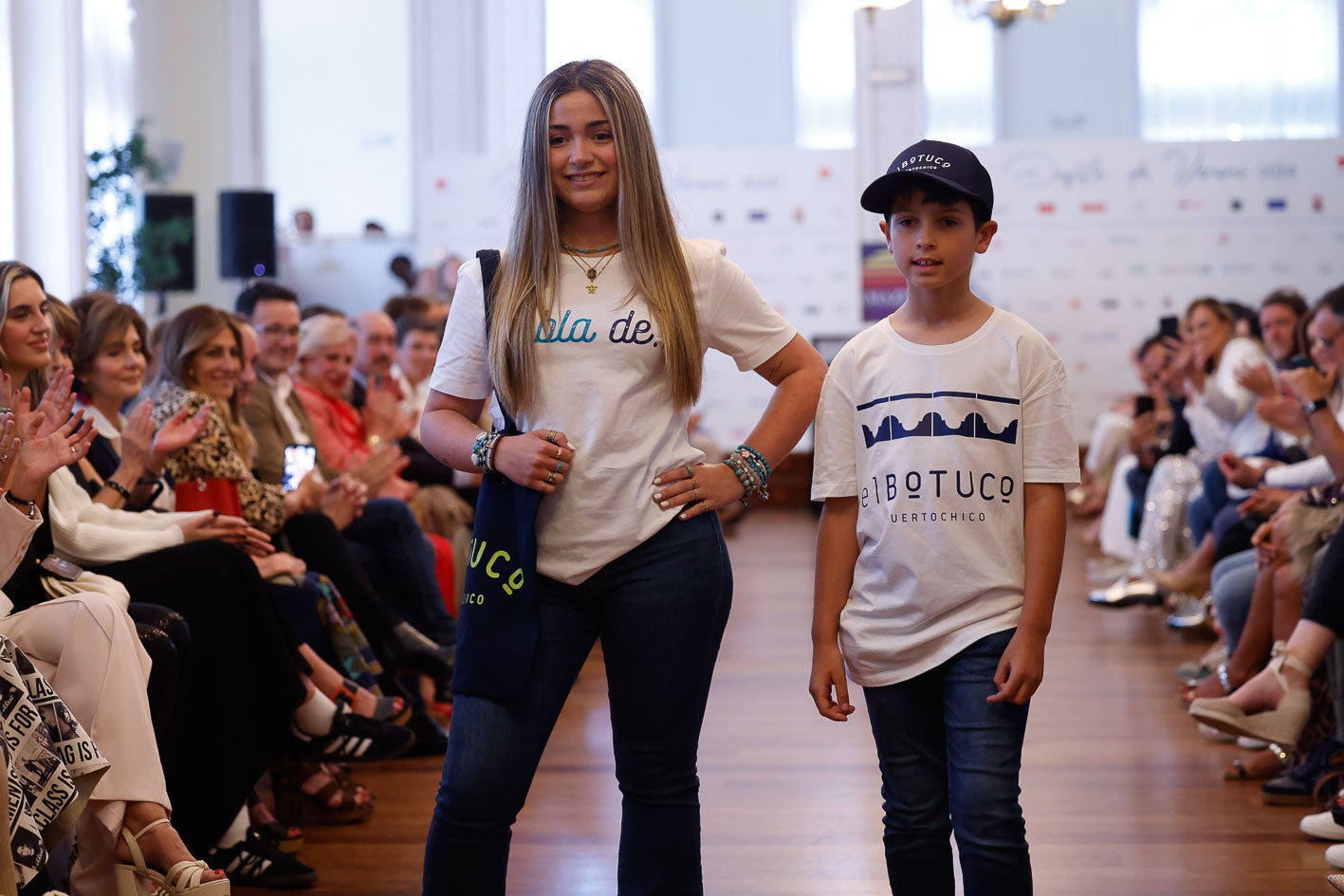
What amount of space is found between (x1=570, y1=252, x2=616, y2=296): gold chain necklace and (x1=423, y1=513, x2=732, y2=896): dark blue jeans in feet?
1.10

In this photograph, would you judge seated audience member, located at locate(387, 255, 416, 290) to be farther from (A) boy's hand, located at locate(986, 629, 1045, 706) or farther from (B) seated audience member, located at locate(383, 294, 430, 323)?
(A) boy's hand, located at locate(986, 629, 1045, 706)

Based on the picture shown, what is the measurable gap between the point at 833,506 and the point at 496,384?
0.51 meters

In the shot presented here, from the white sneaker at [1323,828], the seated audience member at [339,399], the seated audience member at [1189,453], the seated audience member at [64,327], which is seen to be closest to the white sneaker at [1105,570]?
the seated audience member at [1189,453]

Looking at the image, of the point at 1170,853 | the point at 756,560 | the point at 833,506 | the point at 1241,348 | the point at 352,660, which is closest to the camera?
the point at 833,506

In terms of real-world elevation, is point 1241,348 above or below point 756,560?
above

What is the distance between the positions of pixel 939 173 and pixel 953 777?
0.80 meters

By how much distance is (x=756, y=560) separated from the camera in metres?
8.00

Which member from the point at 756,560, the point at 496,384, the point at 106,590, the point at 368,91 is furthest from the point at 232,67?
the point at 496,384

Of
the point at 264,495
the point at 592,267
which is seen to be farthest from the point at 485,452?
the point at 264,495

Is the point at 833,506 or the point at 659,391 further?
the point at 833,506

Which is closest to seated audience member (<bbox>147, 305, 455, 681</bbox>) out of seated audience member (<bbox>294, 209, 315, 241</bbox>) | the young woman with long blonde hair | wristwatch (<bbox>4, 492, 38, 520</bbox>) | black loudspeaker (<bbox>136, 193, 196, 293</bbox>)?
Answer: wristwatch (<bbox>4, 492, 38, 520</bbox>)

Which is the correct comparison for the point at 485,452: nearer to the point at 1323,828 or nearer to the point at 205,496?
the point at 205,496

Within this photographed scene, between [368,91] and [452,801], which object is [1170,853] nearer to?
[452,801]

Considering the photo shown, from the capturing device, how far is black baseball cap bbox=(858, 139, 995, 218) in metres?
1.97
